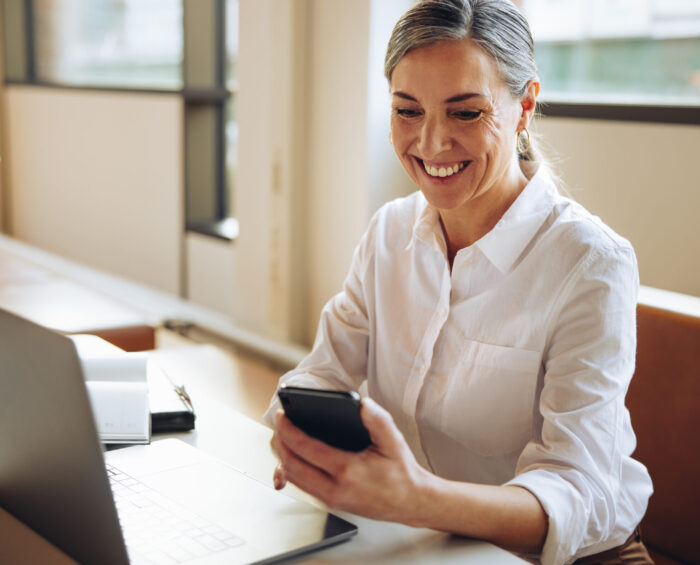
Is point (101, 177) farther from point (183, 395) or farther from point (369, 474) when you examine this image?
point (369, 474)

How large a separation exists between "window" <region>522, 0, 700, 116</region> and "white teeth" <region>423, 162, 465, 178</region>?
1.27m

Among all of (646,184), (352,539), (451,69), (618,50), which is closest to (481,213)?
(451,69)

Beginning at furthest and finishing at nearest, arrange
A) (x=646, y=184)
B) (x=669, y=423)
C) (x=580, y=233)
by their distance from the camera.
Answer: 1. (x=646, y=184)
2. (x=669, y=423)
3. (x=580, y=233)

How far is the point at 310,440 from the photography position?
1.00 meters

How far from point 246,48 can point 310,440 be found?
9.32 ft

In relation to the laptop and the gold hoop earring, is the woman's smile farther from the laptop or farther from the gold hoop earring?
the laptop

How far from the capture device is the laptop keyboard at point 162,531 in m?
0.96

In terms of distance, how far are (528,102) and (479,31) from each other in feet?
0.56

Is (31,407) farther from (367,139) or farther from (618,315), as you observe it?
(367,139)

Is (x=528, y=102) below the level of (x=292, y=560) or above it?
above

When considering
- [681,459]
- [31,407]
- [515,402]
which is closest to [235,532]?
[31,407]

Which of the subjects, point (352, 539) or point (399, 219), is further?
point (399, 219)

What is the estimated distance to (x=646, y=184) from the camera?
2.50 metres

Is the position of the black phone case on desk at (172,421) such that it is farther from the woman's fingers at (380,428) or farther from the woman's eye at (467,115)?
the woman's eye at (467,115)
